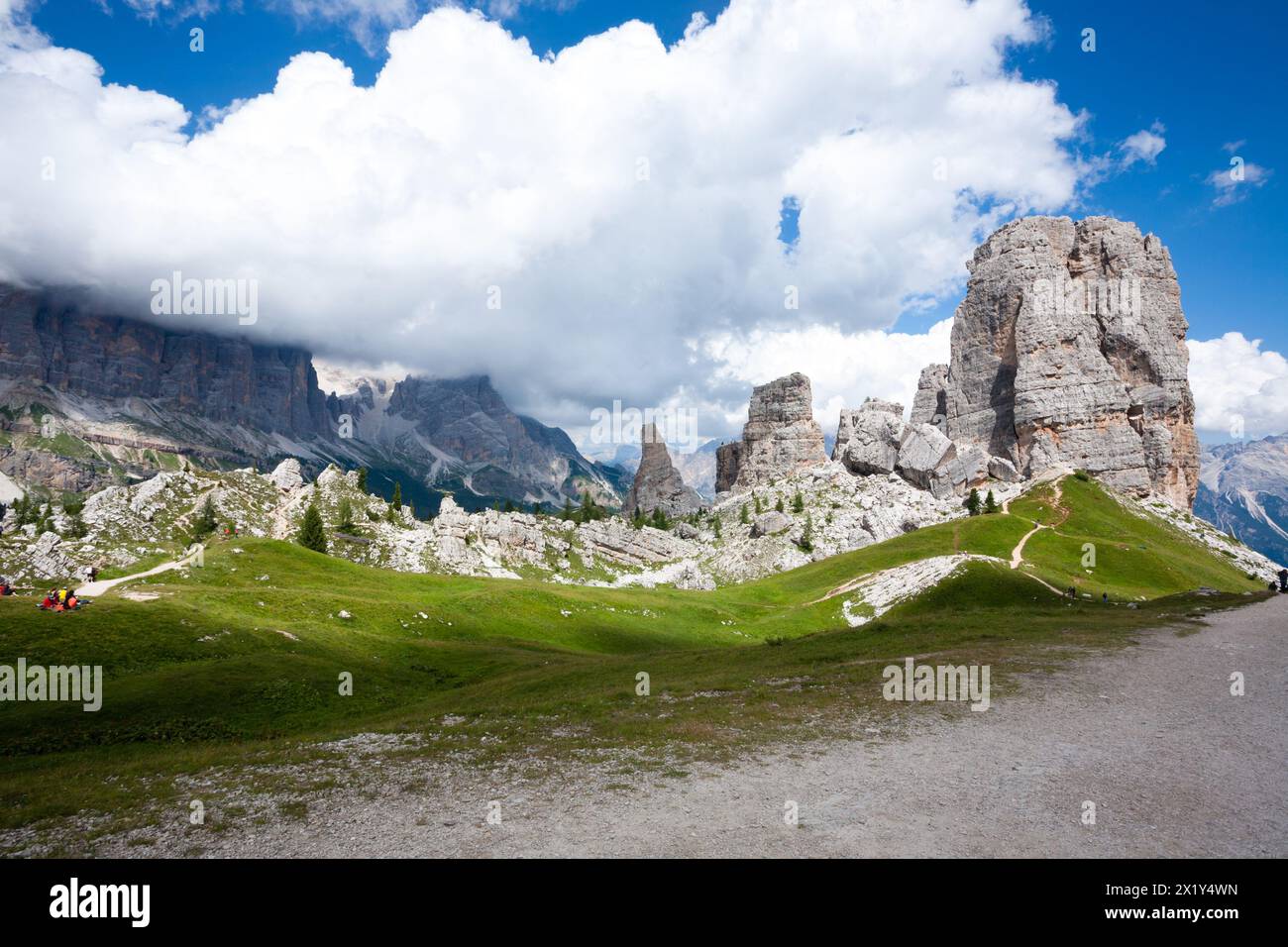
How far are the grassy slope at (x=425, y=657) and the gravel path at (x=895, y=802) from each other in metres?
4.58

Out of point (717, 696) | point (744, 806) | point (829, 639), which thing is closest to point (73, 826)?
point (744, 806)

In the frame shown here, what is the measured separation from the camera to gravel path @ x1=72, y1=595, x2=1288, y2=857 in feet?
44.8

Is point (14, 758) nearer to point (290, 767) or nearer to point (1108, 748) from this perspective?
point (290, 767)

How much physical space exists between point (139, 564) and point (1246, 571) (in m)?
214

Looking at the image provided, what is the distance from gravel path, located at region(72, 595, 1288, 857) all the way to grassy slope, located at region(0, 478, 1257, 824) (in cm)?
458

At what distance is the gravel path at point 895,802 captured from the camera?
44.8 feet

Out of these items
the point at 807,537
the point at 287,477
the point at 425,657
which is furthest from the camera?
the point at 807,537

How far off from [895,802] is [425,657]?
43.9 meters

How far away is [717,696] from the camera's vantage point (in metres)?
30.8

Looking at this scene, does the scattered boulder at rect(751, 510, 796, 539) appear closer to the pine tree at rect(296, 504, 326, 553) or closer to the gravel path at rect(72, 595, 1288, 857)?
the pine tree at rect(296, 504, 326, 553)

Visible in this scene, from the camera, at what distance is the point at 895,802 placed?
15977 mm

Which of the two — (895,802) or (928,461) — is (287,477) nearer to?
(895,802)

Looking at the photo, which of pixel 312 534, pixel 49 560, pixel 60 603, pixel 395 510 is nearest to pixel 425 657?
pixel 60 603
